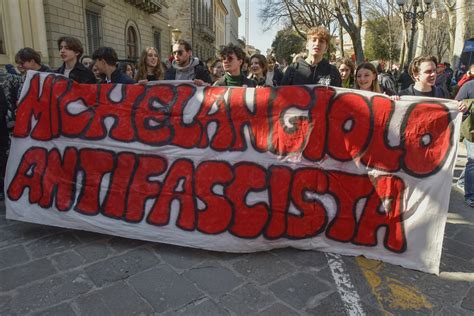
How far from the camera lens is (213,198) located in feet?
9.70

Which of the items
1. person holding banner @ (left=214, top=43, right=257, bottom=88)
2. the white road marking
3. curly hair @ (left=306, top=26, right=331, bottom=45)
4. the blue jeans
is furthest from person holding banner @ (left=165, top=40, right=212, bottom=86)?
the blue jeans

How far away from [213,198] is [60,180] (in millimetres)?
1456

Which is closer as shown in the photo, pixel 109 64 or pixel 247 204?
pixel 247 204

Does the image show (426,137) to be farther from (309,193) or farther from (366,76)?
(366,76)

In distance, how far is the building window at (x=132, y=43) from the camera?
1812 cm

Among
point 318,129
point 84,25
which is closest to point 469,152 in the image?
point 318,129

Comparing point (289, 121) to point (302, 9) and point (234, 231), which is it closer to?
point (234, 231)

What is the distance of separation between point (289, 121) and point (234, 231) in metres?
1.00

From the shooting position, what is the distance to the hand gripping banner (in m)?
2.77

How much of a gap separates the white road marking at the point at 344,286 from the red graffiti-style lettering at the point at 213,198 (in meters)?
0.89

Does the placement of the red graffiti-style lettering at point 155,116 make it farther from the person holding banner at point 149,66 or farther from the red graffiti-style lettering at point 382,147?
the red graffiti-style lettering at point 382,147

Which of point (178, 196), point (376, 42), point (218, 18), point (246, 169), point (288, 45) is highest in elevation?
point (218, 18)

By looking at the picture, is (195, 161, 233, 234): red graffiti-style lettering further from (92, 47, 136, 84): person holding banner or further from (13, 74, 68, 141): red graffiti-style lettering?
(92, 47, 136, 84): person holding banner

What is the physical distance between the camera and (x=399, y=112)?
282cm
